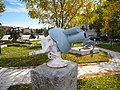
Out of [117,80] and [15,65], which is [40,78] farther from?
[15,65]

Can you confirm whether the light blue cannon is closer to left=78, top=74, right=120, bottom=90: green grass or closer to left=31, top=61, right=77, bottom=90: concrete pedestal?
left=31, top=61, right=77, bottom=90: concrete pedestal

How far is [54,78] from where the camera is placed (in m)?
5.19

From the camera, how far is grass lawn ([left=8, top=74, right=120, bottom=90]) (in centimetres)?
721

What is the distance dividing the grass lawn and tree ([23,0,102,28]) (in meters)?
6.43

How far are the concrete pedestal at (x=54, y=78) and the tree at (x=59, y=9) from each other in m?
7.88

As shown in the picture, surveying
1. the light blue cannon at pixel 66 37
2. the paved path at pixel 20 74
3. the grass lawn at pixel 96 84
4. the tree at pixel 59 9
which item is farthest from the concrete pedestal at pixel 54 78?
the tree at pixel 59 9

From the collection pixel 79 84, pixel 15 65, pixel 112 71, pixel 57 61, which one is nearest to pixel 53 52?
pixel 57 61

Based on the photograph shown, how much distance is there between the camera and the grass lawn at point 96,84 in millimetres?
7213

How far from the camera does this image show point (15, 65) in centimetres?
1118

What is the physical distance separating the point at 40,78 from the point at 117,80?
4157 millimetres

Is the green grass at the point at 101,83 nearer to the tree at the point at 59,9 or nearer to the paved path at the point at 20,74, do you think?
the paved path at the point at 20,74

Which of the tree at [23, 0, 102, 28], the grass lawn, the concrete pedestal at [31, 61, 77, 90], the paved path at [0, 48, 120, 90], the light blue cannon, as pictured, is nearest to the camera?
the light blue cannon

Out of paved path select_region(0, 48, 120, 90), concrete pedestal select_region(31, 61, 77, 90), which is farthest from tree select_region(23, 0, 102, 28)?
concrete pedestal select_region(31, 61, 77, 90)

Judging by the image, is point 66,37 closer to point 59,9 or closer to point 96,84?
point 96,84
